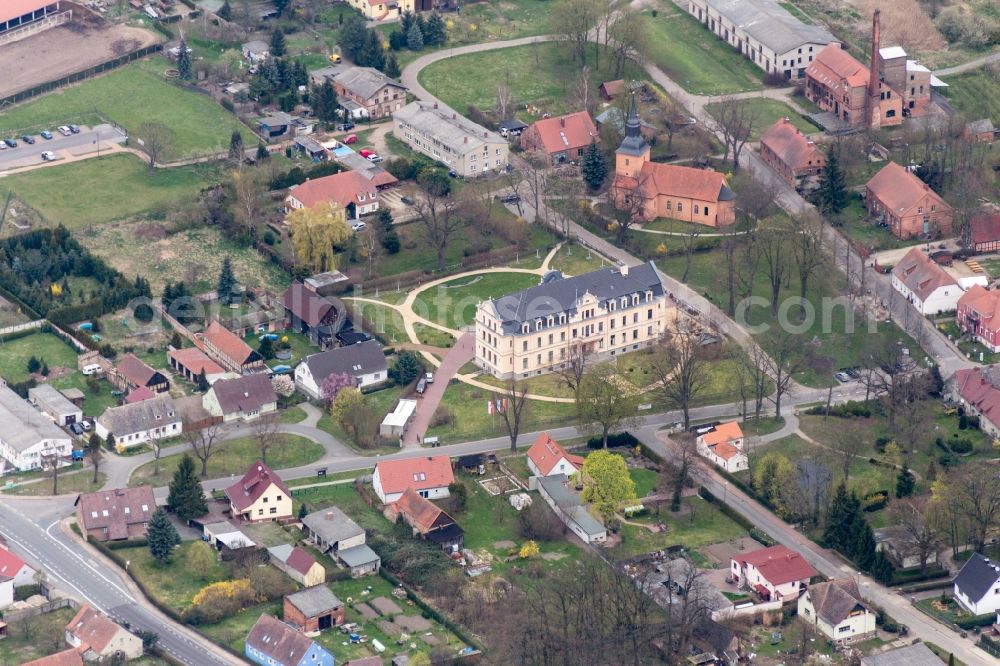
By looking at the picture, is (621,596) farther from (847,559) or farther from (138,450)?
(138,450)

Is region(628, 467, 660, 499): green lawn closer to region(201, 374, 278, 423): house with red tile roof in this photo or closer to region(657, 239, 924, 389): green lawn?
region(657, 239, 924, 389): green lawn

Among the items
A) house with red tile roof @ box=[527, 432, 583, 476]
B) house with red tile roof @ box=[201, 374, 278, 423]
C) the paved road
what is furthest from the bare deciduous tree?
house with red tile roof @ box=[527, 432, 583, 476]

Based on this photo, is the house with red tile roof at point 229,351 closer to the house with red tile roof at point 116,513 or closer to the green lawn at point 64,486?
the green lawn at point 64,486

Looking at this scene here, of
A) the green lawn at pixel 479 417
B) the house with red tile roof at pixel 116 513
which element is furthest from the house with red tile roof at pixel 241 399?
the house with red tile roof at pixel 116 513

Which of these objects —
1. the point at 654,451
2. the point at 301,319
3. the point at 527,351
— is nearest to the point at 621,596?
the point at 654,451

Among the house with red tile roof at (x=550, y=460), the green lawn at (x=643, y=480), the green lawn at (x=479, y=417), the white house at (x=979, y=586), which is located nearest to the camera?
the white house at (x=979, y=586)

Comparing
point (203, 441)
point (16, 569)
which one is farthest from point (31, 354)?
point (16, 569)
